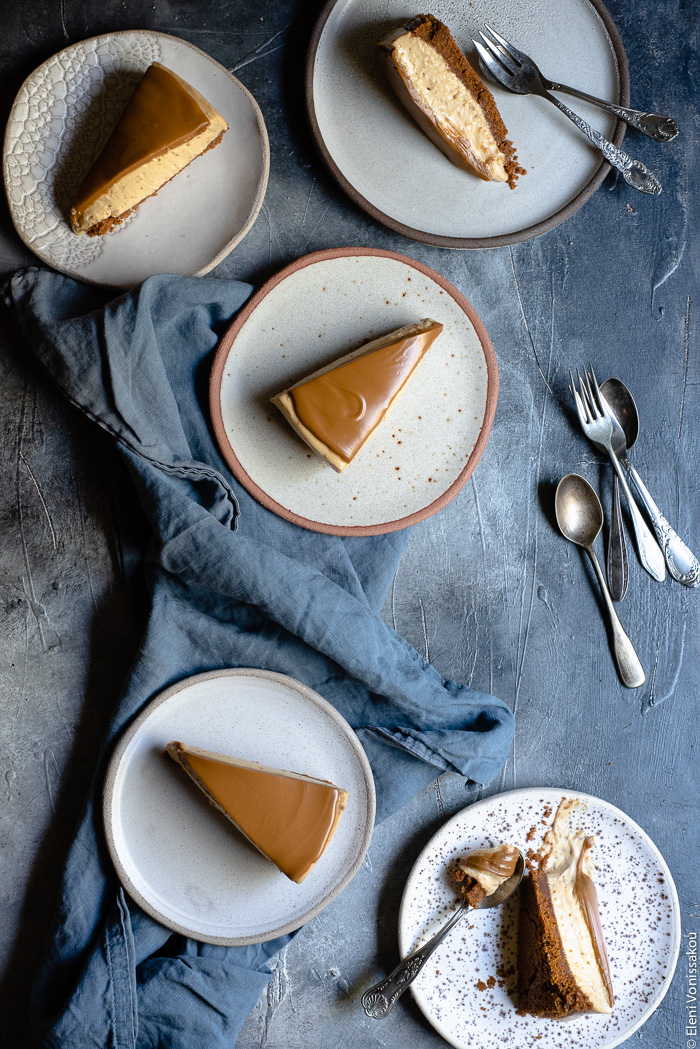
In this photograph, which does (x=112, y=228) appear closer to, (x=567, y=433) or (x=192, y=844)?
(x=567, y=433)

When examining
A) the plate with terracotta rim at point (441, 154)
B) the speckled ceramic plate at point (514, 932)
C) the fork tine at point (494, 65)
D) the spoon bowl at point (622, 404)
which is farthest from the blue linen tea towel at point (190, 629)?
the fork tine at point (494, 65)

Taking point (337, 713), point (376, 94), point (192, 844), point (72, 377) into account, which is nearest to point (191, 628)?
point (337, 713)

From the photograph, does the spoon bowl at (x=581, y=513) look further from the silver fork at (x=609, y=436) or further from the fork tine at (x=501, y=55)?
the fork tine at (x=501, y=55)

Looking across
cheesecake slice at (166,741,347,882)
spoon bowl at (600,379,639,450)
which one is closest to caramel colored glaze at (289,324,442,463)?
spoon bowl at (600,379,639,450)

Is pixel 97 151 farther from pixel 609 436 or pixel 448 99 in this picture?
pixel 609 436

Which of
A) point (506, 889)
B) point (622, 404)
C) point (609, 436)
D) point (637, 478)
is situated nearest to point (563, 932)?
point (506, 889)
